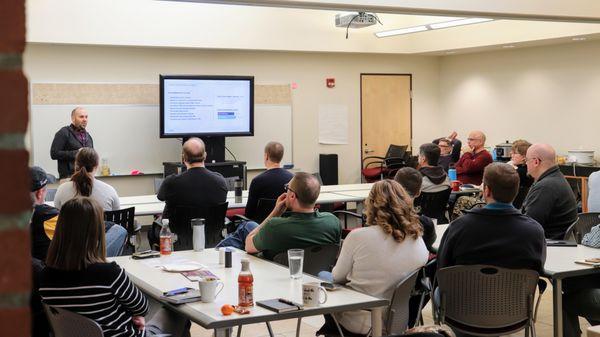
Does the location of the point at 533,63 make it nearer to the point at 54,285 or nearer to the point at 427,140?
the point at 427,140

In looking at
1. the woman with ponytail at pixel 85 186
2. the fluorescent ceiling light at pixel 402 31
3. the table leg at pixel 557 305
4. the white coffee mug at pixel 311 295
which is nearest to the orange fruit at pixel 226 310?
the white coffee mug at pixel 311 295

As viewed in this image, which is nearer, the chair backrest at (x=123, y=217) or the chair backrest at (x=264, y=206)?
the chair backrest at (x=123, y=217)

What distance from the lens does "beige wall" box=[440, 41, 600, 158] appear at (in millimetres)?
10922

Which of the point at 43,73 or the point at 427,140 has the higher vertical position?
the point at 43,73

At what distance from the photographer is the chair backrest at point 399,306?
3.76 metres

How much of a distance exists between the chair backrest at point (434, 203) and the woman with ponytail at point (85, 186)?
2793mm

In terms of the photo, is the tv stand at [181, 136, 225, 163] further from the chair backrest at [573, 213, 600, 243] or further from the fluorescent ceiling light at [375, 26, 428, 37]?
the chair backrest at [573, 213, 600, 243]

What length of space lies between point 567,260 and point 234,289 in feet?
6.48

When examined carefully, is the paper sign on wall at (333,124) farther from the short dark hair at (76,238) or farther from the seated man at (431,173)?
the short dark hair at (76,238)

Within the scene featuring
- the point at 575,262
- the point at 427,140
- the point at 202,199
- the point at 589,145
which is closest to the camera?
the point at 575,262

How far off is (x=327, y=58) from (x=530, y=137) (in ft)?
10.9

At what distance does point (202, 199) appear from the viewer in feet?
20.6

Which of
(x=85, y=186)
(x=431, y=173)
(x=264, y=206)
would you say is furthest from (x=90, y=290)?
(x=431, y=173)

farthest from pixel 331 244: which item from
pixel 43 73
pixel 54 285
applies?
pixel 43 73
